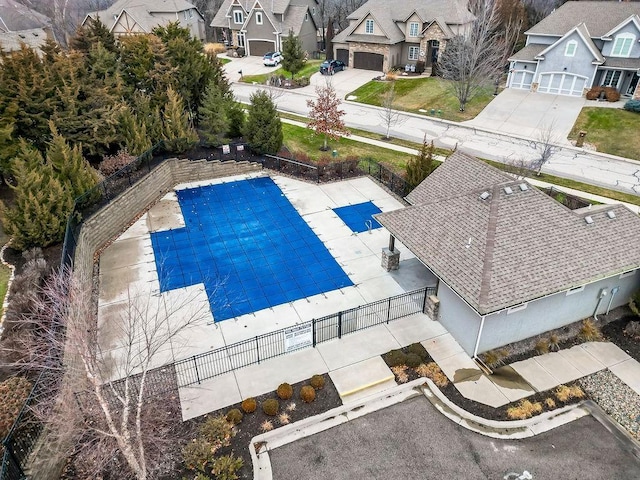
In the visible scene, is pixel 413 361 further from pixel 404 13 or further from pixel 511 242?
pixel 404 13

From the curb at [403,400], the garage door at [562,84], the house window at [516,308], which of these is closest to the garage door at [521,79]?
the garage door at [562,84]

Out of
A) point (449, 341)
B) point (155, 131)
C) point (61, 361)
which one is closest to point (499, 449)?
point (449, 341)

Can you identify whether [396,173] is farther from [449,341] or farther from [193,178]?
[449,341]

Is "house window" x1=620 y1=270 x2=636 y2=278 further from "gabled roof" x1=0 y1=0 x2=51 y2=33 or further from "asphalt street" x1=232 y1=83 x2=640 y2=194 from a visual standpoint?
"gabled roof" x1=0 y1=0 x2=51 y2=33

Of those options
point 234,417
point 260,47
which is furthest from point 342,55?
point 234,417

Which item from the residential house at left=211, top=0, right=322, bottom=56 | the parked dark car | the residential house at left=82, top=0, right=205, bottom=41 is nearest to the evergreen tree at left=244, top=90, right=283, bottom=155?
the parked dark car
